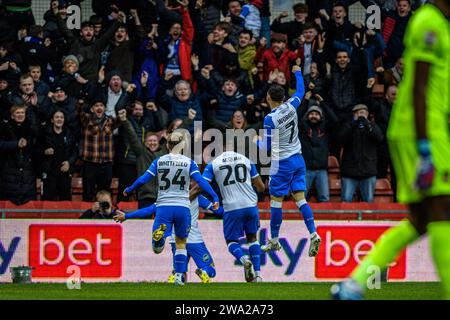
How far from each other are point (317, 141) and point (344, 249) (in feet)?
6.96

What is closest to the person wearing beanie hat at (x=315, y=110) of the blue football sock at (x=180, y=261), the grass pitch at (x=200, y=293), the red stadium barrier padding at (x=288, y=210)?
the red stadium barrier padding at (x=288, y=210)

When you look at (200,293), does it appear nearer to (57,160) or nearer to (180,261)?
(180,261)

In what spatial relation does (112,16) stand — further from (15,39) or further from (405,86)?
(405,86)

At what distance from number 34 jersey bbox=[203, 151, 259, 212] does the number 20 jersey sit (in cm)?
93

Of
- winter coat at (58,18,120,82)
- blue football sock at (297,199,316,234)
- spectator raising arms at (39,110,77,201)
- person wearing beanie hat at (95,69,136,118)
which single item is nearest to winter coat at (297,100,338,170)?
person wearing beanie hat at (95,69,136,118)

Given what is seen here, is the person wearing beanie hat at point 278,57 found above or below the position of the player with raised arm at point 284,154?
above

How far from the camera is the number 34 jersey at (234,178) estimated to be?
1716 cm

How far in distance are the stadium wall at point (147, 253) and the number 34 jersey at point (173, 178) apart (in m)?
3.27

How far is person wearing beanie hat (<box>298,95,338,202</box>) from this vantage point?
20.2 m

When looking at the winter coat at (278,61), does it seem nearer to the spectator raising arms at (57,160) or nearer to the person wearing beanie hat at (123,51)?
the person wearing beanie hat at (123,51)

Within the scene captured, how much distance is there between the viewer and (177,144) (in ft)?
52.7

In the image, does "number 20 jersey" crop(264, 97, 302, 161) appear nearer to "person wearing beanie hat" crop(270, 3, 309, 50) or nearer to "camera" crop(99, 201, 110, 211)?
"camera" crop(99, 201, 110, 211)
